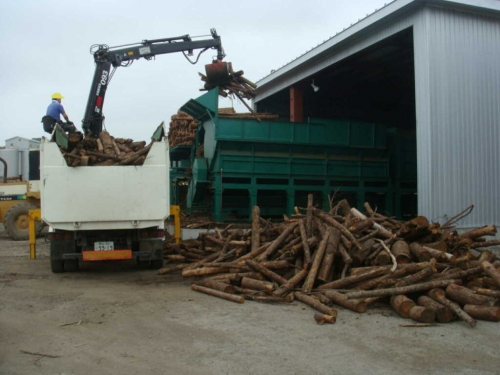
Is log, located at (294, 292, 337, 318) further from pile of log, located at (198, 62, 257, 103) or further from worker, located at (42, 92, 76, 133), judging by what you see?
pile of log, located at (198, 62, 257, 103)

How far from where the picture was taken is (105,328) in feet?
19.6

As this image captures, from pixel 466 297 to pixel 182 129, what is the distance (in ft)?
Answer: 47.5

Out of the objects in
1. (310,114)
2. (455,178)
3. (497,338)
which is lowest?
(497,338)

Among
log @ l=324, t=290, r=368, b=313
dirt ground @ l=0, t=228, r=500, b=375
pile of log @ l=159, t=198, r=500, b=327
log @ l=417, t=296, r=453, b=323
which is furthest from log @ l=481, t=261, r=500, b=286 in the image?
log @ l=324, t=290, r=368, b=313

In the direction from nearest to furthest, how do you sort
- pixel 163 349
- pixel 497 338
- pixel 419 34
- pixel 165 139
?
pixel 163 349 → pixel 497 338 → pixel 165 139 → pixel 419 34

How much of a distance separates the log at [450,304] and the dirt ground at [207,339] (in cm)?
11

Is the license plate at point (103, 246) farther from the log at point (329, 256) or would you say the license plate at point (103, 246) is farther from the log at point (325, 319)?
the log at point (325, 319)

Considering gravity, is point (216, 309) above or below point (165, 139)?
below

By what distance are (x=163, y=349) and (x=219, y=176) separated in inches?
378

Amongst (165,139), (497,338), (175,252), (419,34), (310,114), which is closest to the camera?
(497,338)

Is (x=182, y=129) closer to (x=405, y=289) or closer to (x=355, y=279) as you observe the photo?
(x=355, y=279)

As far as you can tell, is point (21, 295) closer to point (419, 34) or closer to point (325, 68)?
point (419, 34)

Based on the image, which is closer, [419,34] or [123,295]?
[123,295]

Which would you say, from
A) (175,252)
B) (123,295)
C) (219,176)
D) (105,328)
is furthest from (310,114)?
(105,328)
